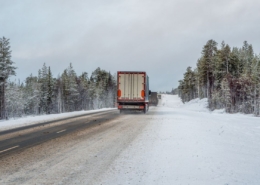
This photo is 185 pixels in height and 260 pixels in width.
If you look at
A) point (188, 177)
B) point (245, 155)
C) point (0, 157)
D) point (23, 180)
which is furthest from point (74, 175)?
point (245, 155)

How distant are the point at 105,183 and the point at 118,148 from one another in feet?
10.6

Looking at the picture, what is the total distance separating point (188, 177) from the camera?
507 cm

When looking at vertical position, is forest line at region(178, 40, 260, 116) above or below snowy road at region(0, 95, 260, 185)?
above

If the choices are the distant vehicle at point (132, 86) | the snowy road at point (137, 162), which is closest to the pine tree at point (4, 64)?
the distant vehicle at point (132, 86)

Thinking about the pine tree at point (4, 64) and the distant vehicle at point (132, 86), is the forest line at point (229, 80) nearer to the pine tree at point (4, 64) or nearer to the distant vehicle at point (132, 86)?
the distant vehicle at point (132, 86)

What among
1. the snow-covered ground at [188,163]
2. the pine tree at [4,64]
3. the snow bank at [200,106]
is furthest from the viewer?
the snow bank at [200,106]

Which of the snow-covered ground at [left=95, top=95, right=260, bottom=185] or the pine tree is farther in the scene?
the pine tree

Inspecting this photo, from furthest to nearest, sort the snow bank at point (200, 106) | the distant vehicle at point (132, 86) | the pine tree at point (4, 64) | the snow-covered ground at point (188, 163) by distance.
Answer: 1. the snow bank at point (200, 106)
2. the pine tree at point (4, 64)
3. the distant vehicle at point (132, 86)
4. the snow-covered ground at point (188, 163)

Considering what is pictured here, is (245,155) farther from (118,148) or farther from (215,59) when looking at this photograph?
(215,59)

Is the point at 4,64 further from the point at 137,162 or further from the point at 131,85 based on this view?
the point at 137,162

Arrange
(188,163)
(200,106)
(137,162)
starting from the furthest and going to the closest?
(200,106)
(137,162)
(188,163)

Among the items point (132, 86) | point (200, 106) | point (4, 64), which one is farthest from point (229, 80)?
point (4, 64)

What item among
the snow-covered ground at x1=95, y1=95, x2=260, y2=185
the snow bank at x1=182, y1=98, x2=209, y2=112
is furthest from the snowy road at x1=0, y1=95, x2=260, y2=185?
the snow bank at x1=182, y1=98, x2=209, y2=112

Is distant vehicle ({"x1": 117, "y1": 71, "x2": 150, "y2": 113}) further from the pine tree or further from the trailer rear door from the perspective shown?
the pine tree
